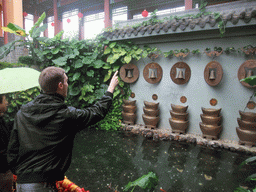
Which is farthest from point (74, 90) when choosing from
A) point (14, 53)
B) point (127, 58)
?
point (14, 53)

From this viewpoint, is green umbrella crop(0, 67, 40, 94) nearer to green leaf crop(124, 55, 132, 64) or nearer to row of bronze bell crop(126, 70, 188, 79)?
green leaf crop(124, 55, 132, 64)

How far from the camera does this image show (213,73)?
4.86 m

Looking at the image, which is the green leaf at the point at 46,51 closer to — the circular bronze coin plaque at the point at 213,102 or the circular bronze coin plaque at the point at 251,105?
the circular bronze coin plaque at the point at 213,102

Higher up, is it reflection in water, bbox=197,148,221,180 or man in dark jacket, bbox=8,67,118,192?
man in dark jacket, bbox=8,67,118,192

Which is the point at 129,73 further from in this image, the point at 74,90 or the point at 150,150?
the point at 150,150

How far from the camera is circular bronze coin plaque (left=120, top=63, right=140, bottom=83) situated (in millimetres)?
6244

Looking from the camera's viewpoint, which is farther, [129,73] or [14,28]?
[129,73]

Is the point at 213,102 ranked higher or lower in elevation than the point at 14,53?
lower

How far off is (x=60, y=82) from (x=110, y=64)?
5020mm

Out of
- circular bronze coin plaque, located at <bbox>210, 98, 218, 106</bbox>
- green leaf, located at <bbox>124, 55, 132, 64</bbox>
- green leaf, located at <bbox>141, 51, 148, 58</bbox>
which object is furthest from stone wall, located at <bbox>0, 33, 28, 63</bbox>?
circular bronze coin plaque, located at <bbox>210, 98, 218, 106</bbox>

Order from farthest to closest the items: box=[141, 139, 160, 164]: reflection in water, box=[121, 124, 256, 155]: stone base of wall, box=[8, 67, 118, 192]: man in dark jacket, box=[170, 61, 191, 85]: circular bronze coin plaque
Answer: box=[170, 61, 191, 85]: circular bronze coin plaque, box=[121, 124, 256, 155]: stone base of wall, box=[141, 139, 160, 164]: reflection in water, box=[8, 67, 118, 192]: man in dark jacket

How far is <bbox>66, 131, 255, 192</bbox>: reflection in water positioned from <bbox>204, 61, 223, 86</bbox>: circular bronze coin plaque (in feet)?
6.14

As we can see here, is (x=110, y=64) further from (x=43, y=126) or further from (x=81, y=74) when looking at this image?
(x=43, y=126)

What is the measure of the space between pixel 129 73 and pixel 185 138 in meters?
2.81
